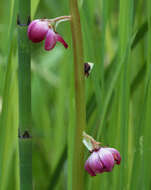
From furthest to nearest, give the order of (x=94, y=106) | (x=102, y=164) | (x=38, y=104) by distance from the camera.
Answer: (x=38, y=104) → (x=94, y=106) → (x=102, y=164)

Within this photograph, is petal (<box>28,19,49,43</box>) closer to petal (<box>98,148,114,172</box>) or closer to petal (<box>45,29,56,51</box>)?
petal (<box>45,29,56,51</box>)

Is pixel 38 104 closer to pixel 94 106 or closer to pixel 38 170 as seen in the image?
pixel 38 170

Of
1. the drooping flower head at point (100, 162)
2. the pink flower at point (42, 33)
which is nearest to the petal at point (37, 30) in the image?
the pink flower at point (42, 33)

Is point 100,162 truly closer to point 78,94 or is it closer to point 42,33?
point 78,94

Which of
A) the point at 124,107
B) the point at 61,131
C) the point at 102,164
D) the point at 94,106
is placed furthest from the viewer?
the point at 61,131

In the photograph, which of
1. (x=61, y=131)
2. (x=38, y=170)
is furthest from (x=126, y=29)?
(x=38, y=170)

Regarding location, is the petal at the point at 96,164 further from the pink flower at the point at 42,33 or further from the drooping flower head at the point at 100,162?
the pink flower at the point at 42,33

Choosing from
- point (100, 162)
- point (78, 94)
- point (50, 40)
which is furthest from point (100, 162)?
point (50, 40)
